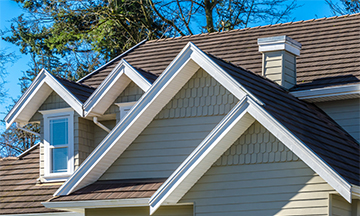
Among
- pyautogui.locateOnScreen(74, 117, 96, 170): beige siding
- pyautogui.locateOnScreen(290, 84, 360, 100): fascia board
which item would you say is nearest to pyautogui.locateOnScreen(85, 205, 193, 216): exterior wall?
pyautogui.locateOnScreen(74, 117, 96, 170): beige siding

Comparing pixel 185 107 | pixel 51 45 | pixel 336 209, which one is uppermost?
pixel 51 45

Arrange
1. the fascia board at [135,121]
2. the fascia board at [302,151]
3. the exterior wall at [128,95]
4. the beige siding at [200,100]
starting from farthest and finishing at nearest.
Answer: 1. the exterior wall at [128,95]
2. the beige siding at [200,100]
3. the fascia board at [135,121]
4. the fascia board at [302,151]

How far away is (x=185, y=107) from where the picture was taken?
11.1 m

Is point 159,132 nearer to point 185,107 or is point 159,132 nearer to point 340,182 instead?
point 185,107

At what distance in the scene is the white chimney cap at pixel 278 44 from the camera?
41.2ft

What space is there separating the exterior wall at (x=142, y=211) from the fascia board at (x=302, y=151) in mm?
2349

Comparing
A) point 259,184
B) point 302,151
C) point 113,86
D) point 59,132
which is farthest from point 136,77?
point 302,151

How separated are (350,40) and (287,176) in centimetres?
548

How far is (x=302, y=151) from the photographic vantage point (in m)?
8.73

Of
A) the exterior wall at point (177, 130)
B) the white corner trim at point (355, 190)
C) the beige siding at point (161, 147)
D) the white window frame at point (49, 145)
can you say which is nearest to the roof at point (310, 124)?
the white corner trim at point (355, 190)

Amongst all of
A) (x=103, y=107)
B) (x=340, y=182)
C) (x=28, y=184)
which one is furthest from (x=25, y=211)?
(x=340, y=182)

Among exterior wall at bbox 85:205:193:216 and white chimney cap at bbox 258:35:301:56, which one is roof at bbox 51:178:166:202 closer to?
exterior wall at bbox 85:205:193:216

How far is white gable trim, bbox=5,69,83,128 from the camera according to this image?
13391 mm

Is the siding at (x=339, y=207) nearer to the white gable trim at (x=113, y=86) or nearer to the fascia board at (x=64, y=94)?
the white gable trim at (x=113, y=86)
